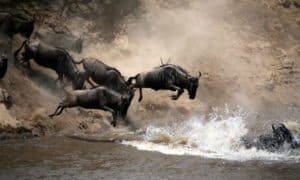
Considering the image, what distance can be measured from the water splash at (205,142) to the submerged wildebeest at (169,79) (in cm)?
108

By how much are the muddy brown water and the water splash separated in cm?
50

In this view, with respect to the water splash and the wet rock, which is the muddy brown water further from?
the wet rock

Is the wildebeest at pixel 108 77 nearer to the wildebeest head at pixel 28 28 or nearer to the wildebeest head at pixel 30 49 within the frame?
the wildebeest head at pixel 30 49

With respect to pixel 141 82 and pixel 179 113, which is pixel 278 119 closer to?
pixel 179 113

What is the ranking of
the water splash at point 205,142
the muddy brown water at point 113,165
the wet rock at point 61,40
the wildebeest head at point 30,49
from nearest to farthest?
the muddy brown water at point 113,165, the water splash at point 205,142, the wildebeest head at point 30,49, the wet rock at point 61,40

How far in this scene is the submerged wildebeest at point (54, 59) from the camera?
16375 millimetres

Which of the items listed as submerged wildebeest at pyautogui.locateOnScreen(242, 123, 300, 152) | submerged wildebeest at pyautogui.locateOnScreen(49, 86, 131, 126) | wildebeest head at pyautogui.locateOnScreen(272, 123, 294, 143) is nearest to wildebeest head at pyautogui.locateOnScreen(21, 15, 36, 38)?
submerged wildebeest at pyautogui.locateOnScreen(49, 86, 131, 126)

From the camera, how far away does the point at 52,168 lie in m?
10.4

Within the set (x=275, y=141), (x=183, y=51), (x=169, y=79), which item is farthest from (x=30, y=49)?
(x=275, y=141)

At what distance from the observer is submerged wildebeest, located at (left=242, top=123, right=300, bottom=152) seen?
1244 cm

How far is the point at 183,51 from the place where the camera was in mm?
20625

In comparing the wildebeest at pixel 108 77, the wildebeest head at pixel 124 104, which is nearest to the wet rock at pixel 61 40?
the wildebeest at pixel 108 77

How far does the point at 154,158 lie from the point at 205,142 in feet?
6.84

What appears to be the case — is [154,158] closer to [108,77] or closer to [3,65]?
[108,77]
